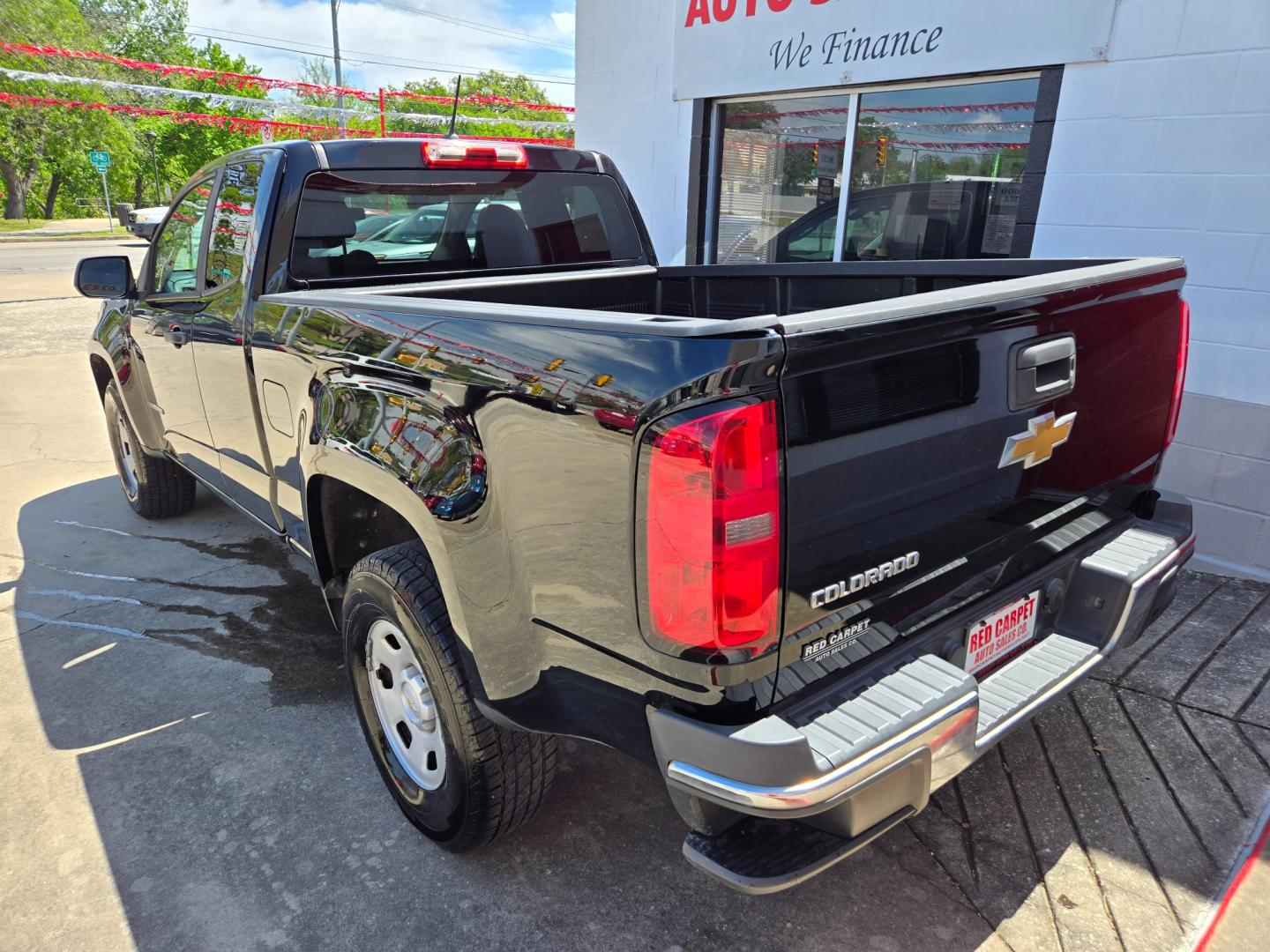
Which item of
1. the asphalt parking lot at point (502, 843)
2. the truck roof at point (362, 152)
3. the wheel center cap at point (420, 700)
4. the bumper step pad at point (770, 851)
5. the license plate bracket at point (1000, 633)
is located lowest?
the asphalt parking lot at point (502, 843)

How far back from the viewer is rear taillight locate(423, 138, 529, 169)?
3.32m

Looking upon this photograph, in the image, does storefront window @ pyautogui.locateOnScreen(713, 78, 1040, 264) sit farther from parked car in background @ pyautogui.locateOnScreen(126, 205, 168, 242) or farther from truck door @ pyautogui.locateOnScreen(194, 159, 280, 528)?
parked car in background @ pyautogui.locateOnScreen(126, 205, 168, 242)

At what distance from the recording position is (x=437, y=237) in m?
3.52

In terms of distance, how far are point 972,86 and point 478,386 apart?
458 centimetres

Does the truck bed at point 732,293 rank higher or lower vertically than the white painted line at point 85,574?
higher

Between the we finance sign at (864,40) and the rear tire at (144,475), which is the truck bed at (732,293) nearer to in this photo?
the we finance sign at (864,40)

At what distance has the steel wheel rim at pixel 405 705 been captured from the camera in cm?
242

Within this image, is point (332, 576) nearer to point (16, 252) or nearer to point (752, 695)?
point (752, 695)

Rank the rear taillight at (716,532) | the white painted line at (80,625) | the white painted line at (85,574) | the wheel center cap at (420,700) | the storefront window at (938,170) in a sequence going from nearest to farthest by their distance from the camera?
1. the rear taillight at (716,532)
2. the wheel center cap at (420,700)
3. the white painted line at (80,625)
4. the white painted line at (85,574)
5. the storefront window at (938,170)

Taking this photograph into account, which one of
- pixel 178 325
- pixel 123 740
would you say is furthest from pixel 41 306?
pixel 123 740

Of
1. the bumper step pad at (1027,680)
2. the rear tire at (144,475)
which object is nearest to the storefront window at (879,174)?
the bumper step pad at (1027,680)

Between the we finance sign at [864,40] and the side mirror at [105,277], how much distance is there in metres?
4.19

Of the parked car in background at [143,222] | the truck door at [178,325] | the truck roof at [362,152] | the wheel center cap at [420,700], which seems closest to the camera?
the wheel center cap at [420,700]

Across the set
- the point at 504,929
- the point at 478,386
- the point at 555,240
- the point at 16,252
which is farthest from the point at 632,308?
the point at 16,252
